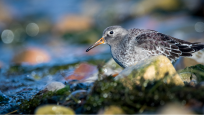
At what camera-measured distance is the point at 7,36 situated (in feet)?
45.4

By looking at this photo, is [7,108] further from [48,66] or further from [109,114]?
[48,66]

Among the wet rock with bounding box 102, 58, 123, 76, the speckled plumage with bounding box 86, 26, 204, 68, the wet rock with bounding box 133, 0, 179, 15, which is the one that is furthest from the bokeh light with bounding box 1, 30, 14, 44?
the speckled plumage with bounding box 86, 26, 204, 68

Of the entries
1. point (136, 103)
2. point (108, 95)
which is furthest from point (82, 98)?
point (136, 103)

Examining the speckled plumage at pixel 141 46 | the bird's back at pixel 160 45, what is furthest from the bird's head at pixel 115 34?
the bird's back at pixel 160 45

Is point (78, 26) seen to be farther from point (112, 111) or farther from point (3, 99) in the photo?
point (112, 111)

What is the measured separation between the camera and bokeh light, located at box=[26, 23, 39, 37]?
14.7 metres

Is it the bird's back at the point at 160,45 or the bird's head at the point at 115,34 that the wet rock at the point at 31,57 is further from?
the bird's back at the point at 160,45

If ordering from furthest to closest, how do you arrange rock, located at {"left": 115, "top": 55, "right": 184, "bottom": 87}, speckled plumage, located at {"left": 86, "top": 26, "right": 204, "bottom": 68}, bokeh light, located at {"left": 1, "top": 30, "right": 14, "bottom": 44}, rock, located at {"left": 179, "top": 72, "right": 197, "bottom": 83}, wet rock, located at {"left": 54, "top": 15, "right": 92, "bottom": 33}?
wet rock, located at {"left": 54, "top": 15, "right": 92, "bottom": 33}, bokeh light, located at {"left": 1, "top": 30, "right": 14, "bottom": 44}, speckled plumage, located at {"left": 86, "top": 26, "right": 204, "bottom": 68}, rock, located at {"left": 179, "top": 72, "right": 197, "bottom": 83}, rock, located at {"left": 115, "top": 55, "right": 184, "bottom": 87}

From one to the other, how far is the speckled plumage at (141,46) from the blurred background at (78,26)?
3645mm

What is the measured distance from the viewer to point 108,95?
3.35 metres

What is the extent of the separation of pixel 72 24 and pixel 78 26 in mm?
376

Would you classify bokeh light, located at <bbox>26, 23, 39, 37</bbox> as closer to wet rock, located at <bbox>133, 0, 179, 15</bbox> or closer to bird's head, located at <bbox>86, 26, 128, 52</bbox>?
wet rock, located at <bbox>133, 0, 179, 15</bbox>

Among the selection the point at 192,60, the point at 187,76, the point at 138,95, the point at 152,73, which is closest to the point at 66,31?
the point at 192,60

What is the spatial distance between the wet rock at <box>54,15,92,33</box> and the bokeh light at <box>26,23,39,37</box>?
1.48m
